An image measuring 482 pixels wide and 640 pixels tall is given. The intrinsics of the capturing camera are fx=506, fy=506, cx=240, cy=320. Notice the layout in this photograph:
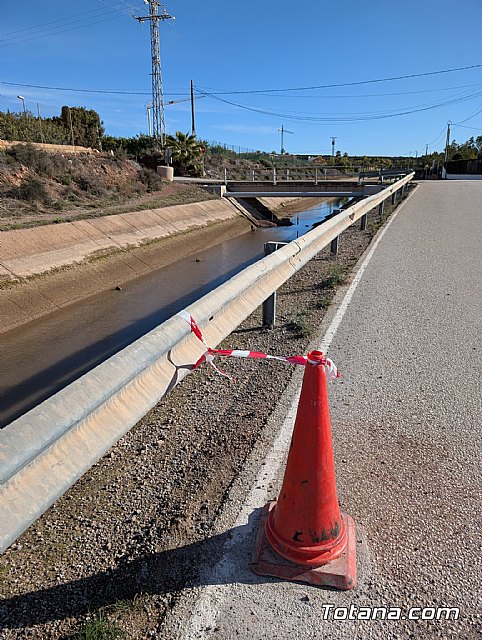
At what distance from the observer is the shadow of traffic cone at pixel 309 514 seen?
2375mm

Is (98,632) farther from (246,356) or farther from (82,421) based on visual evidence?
(246,356)

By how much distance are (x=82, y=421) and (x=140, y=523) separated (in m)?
0.97

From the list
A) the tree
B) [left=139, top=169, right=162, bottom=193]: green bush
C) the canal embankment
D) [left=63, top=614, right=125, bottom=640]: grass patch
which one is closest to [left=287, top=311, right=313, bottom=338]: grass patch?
[left=63, top=614, right=125, bottom=640]: grass patch

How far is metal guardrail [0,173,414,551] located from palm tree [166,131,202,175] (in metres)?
45.5

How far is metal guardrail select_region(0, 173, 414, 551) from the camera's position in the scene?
1.74 metres

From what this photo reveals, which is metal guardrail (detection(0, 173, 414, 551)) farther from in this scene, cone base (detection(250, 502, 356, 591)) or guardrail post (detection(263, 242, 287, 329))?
guardrail post (detection(263, 242, 287, 329))

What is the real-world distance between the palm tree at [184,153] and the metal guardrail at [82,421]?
45533mm

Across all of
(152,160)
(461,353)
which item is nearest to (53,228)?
(461,353)

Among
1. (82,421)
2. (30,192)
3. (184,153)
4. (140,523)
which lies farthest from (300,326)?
(184,153)

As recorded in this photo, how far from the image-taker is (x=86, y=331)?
10938mm

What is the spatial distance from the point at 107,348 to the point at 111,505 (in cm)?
698

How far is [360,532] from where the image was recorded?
102 inches

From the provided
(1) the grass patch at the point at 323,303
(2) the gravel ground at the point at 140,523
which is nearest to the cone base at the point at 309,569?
(2) the gravel ground at the point at 140,523

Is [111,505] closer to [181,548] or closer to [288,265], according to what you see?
[181,548]
